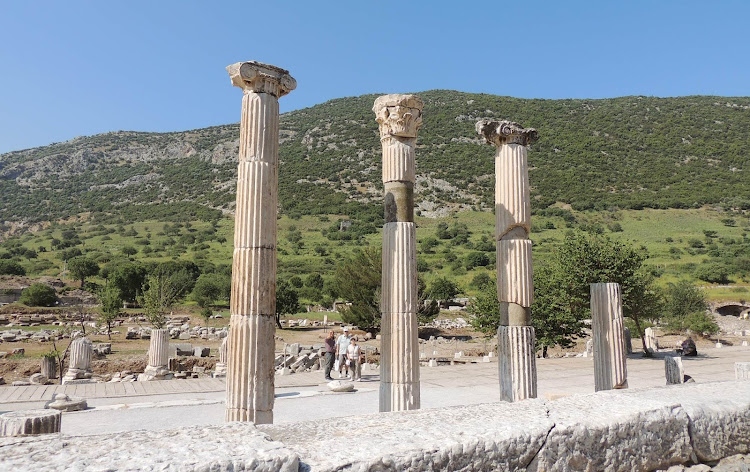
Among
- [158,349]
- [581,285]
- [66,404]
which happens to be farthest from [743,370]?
[158,349]

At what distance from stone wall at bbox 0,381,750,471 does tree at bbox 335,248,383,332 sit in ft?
90.0

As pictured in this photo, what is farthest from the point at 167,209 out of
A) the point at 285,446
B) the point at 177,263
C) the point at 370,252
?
the point at 285,446

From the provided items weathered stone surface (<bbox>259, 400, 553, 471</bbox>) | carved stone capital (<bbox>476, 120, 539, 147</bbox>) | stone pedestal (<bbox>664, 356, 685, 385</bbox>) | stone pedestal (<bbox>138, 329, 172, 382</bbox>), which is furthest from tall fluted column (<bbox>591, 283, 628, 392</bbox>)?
stone pedestal (<bbox>138, 329, 172, 382</bbox>)

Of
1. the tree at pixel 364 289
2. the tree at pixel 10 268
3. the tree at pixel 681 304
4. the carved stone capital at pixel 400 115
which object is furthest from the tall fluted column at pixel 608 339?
the tree at pixel 10 268

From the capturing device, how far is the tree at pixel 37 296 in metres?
43.8

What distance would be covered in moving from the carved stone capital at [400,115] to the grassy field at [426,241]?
3852 cm

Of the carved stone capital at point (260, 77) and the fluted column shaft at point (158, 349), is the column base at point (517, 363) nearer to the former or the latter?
the carved stone capital at point (260, 77)

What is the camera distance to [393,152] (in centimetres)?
1034

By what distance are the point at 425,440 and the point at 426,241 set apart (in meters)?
60.7

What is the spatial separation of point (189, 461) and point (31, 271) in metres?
65.0

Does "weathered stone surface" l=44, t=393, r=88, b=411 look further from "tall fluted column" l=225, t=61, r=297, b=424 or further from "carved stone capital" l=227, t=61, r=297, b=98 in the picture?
"carved stone capital" l=227, t=61, r=297, b=98

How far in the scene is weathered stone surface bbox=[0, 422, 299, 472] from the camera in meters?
2.53

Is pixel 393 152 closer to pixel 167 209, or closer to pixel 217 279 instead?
pixel 217 279

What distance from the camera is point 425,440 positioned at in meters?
3.24
